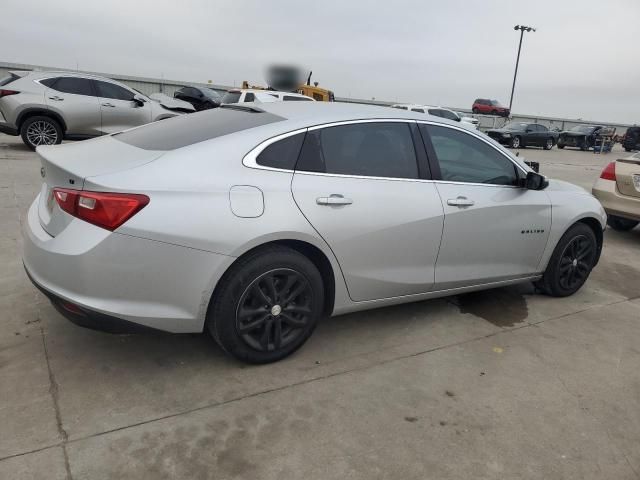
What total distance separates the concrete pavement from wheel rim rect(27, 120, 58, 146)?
7323mm

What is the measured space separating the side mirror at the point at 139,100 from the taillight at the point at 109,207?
9145 millimetres

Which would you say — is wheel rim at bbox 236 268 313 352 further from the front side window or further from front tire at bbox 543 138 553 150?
front tire at bbox 543 138 553 150

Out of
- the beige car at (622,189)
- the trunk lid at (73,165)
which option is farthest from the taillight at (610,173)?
the trunk lid at (73,165)

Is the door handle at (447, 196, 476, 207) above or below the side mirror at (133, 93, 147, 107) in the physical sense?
below

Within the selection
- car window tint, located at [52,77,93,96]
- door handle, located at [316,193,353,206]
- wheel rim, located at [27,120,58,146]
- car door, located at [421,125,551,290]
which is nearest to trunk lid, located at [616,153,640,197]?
car door, located at [421,125,551,290]

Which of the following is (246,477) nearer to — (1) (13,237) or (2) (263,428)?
(2) (263,428)

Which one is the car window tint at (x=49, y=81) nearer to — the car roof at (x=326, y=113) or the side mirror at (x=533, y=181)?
the car roof at (x=326, y=113)

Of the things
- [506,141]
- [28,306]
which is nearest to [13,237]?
[28,306]

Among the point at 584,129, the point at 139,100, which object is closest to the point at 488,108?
the point at 584,129

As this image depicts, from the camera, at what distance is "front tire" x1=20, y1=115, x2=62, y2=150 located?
10.1 m

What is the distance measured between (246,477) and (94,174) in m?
1.61

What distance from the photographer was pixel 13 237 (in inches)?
195

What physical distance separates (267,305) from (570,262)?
291 cm

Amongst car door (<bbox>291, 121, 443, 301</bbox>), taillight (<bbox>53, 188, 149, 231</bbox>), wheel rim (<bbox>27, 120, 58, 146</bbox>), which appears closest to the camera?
taillight (<bbox>53, 188, 149, 231</bbox>)
